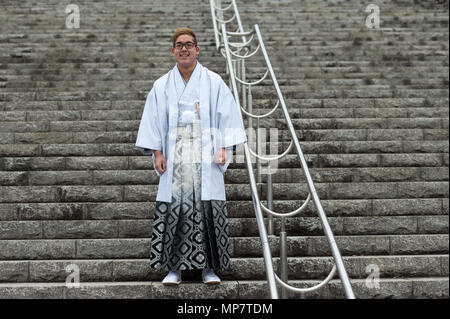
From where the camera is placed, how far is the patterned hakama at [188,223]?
10.8 feet

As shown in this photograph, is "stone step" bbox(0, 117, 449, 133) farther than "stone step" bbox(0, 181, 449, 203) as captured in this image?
Yes

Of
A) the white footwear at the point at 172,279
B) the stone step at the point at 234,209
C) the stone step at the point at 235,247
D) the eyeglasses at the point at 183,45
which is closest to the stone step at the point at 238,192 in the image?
the stone step at the point at 234,209

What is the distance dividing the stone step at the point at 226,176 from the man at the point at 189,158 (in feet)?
4.17

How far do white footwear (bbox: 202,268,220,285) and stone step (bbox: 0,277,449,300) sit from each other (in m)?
0.03

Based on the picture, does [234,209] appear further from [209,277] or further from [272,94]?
[272,94]

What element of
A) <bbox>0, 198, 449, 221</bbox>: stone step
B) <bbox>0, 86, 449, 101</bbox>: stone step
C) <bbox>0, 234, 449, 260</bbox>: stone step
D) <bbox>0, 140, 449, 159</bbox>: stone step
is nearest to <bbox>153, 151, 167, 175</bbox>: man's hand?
<bbox>0, 234, 449, 260</bbox>: stone step

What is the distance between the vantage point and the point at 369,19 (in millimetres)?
10016

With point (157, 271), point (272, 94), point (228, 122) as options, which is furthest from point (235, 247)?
point (272, 94)

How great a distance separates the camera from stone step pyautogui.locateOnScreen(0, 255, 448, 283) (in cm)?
360

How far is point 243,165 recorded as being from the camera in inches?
194

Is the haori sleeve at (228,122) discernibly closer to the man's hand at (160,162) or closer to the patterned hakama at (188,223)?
the patterned hakama at (188,223)

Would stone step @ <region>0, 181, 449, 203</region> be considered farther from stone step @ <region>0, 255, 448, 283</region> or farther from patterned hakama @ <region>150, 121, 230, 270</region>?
patterned hakama @ <region>150, 121, 230, 270</region>

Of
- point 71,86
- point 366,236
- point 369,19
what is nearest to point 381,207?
point 366,236
